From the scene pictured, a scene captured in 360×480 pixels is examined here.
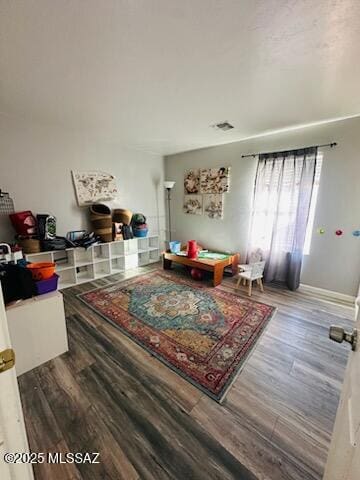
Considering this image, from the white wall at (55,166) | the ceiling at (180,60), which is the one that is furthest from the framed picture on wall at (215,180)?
the white wall at (55,166)

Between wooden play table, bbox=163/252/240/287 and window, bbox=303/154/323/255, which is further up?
window, bbox=303/154/323/255

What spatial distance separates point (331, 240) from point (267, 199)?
1070 mm

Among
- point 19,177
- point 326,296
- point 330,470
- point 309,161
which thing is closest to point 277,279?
point 326,296

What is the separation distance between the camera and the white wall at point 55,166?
272 centimetres

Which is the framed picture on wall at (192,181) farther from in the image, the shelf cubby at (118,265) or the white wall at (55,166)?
the shelf cubby at (118,265)

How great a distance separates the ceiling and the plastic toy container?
5.71ft

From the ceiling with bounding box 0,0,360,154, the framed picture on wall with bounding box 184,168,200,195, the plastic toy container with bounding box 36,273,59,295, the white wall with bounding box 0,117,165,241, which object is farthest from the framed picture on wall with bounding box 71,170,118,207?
the plastic toy container with bounding box 36,273,59,295

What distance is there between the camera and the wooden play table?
323 centimetres

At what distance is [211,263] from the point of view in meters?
3.25

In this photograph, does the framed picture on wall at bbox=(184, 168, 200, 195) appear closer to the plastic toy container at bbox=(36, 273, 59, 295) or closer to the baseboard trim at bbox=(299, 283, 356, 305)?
the baseboard trim at bbox=(299, 283, 356, 305)

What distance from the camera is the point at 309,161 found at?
9.27ft

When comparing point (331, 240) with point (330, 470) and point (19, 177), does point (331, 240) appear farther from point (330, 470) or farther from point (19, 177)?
point (19, 177)

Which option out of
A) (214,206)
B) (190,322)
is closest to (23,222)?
(190,322)

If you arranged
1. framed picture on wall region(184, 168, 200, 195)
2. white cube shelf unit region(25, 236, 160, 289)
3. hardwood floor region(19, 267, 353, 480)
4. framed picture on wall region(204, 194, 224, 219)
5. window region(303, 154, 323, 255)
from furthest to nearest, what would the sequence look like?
framed picture on wall region(184, 168, 200, 195) < framed picture on wall region(204, 194, 224, 219) < white cube shelf unit region(25, 236, 160, 289) < window region(303, 154, 323, 255) < hardwood floor region(19, 267, 353, 480)
